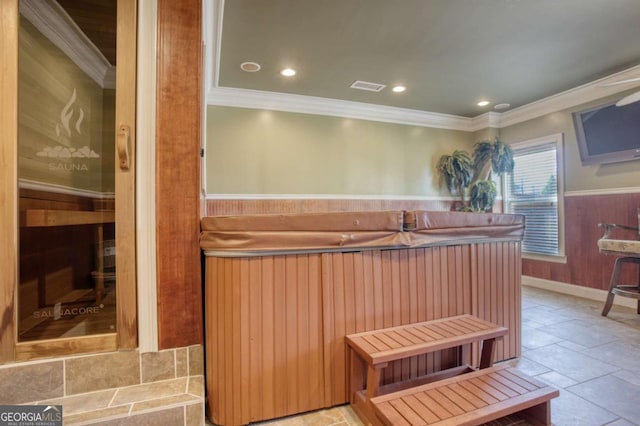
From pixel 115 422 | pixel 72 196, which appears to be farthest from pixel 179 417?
pixel 72 196

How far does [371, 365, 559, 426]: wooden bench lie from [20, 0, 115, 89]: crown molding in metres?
1.94

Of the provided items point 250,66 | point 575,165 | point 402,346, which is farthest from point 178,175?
point 575,165

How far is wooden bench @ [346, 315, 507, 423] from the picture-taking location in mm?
1460

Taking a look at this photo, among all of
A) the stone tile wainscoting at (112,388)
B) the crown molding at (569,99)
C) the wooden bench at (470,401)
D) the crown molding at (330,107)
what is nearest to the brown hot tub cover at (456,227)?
the wooden bench at (470,401)

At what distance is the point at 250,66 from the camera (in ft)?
10.8

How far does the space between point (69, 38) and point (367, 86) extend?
120 inches

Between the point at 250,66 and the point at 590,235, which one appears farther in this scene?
the point at 590,235

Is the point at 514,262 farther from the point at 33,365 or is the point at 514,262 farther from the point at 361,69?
the point at 33,365

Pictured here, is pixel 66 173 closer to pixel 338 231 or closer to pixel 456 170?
pixel 338 231

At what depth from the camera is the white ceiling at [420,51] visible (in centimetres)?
240

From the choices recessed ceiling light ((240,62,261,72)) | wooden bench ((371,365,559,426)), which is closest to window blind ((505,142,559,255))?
wooden bench ((371,365,559,426))

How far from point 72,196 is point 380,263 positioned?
162 centimetres

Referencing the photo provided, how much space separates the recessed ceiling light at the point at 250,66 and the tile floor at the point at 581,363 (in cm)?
318

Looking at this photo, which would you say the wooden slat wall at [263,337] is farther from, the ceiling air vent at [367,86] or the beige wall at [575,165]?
the beige wall at [575,165]
